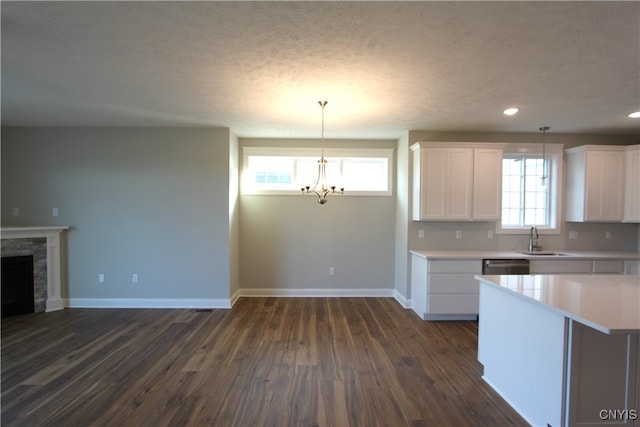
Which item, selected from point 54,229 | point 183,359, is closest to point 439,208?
point 183,359

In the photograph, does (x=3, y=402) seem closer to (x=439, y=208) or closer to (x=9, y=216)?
(x=9, y=216)

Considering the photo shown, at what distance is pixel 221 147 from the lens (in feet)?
14.0

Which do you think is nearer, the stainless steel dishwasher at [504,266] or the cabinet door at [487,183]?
the stainless steel dishwasher at [504,266]

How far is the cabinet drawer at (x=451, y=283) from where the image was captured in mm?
3799

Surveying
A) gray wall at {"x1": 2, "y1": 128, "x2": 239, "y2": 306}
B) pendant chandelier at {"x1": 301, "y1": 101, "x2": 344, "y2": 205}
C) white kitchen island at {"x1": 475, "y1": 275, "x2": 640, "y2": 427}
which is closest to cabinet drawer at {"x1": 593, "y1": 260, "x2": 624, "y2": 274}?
white kitchen island at {"x1": 475, "y1": 275, "x2": 640, "y2": 427}

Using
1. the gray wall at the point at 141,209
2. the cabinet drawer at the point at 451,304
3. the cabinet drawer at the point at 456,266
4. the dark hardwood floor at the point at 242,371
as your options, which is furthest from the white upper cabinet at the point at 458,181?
the gray wall at the point at 141,209

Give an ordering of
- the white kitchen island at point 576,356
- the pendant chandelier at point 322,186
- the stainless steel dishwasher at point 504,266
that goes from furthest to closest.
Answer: the stainless steel dishwasher at point 504,266 → the pendant chandelier at point 322,186 → the white kitchen island at point 576,356

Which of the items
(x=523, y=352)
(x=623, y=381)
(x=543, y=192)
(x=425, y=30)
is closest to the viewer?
(x=623, y=381)

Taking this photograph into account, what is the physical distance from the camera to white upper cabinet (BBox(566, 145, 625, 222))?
4082 mm

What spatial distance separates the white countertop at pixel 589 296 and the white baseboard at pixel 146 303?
3.63 meters

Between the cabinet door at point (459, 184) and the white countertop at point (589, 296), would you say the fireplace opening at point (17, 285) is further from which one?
the cabinet door at point (459, 184)

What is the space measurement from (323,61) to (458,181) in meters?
2.76

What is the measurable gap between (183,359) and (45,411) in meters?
1.00

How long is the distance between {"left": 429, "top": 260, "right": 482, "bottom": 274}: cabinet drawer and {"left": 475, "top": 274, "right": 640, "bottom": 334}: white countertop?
4.24 feet
